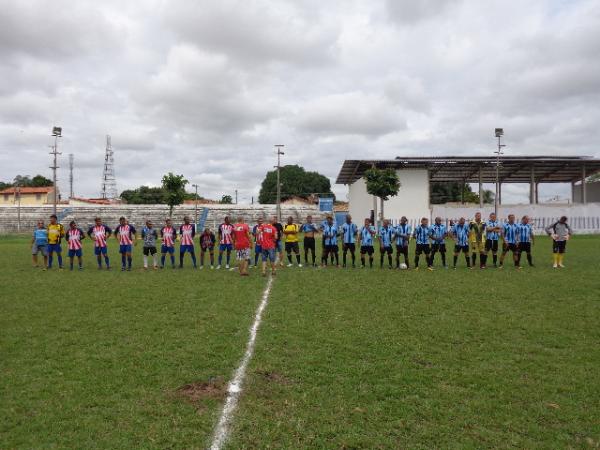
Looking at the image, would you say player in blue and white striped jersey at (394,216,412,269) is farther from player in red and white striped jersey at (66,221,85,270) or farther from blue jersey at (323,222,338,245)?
player in red and white striped jersey at (66,221,85,270)

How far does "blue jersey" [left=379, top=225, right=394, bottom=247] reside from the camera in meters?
16.0

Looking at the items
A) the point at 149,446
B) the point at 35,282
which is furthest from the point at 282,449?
the point at 35,282

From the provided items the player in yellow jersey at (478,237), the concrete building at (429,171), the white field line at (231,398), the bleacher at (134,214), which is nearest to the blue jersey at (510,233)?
the player in yellow jersey at (478,237)

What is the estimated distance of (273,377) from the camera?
5.49m

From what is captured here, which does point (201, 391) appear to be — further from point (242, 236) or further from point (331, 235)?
point (331, 235)

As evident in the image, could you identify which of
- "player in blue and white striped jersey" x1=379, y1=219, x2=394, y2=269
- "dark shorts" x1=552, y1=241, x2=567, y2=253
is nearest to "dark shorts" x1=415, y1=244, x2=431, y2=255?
"player in blue and white striped jersey" x1=379, y1=219, x2=394, y2=269

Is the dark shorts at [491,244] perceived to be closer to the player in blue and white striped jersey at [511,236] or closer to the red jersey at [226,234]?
the player in blue and white striped jersey at [511,236]

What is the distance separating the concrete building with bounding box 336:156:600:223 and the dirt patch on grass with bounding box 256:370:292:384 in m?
40.8

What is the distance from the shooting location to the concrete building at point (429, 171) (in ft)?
152

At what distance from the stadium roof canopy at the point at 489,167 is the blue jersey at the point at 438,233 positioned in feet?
100

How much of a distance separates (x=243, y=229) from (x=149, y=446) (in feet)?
33.5

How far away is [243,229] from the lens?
13992 mm

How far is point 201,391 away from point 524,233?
14303 millimetres

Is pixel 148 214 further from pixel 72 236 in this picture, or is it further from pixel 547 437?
pixel 547 437
